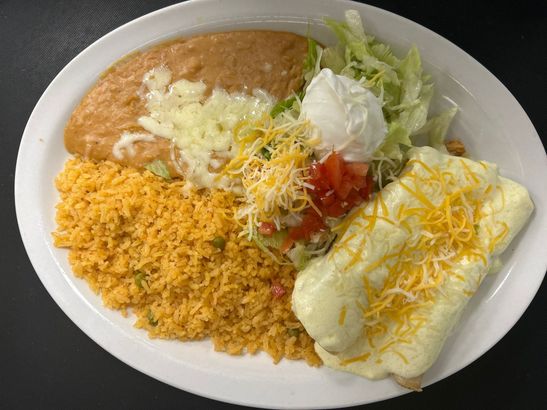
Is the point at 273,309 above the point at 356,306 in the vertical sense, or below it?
below

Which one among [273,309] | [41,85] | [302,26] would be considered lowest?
[273,309]

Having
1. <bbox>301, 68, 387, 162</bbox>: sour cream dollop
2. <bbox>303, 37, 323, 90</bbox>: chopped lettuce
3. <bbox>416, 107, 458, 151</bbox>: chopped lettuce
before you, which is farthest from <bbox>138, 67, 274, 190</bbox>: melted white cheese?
<bbox>416, 107, 458, 151</bbox>: chopped lettuce

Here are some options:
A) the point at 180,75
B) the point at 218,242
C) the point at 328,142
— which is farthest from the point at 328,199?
the point at 180,75

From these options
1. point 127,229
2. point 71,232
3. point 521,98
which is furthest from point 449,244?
point 71,232

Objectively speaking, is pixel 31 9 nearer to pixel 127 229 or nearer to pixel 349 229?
pixel 127 229

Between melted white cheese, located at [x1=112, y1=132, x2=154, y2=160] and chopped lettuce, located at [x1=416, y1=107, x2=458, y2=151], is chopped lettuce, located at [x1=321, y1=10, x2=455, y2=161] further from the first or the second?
melted white cheese, located at [x1=112, y1=132, x2=154, y2=160]

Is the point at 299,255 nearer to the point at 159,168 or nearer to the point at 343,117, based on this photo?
the point at 343,117

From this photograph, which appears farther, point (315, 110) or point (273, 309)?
point (273, 309)
